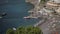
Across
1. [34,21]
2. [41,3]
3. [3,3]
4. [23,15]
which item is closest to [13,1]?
[3,3]

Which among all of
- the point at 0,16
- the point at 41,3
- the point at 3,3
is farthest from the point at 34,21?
the point at 3,3

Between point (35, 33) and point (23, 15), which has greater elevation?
point (35, 33)

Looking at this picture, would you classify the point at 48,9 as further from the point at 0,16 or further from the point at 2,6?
the point at 2,6

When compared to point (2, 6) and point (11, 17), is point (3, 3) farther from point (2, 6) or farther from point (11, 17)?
point (11, 17)

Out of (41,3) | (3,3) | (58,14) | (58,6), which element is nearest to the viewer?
(58,14)

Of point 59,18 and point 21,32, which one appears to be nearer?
point 21,32

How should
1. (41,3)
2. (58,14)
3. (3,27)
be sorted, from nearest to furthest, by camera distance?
(3,27) < (58,14) < (41,3)
